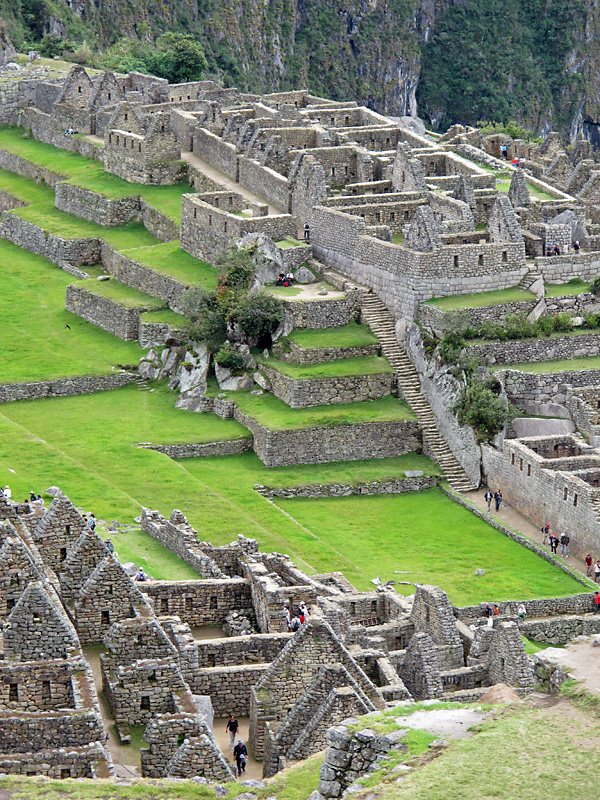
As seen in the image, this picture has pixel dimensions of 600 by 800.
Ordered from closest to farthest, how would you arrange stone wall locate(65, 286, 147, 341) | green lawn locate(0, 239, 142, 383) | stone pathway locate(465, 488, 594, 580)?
stone pathway locate(465, 488, 594, 580) < green lawn locate(0, 239, 142, 383) < stone wall locate(65, 286, 147, 341)

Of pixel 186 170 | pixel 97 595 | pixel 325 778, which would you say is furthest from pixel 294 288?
pixel 325 778

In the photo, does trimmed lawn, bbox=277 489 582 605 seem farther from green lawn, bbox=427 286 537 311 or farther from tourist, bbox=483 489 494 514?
green lawn, bbox=427 286 537 311

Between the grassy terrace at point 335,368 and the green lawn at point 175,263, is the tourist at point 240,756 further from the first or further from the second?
the green lawn at point 175,263

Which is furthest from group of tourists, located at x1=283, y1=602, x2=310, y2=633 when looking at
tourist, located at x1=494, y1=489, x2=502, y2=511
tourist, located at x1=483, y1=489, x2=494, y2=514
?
tourist, located at x1=483, y1=489, x2=494, y2=514

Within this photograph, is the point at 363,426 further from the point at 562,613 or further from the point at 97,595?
the point at 97,595

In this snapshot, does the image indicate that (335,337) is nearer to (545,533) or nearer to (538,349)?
(538,349)

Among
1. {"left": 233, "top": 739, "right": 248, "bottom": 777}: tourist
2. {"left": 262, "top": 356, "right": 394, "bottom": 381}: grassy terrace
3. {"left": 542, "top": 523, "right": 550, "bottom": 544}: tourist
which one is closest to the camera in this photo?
{"left": 233, "top": 739, "right": 248, "bottom": 777}: tourist

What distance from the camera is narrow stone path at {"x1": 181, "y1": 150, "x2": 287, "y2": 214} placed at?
255 ft

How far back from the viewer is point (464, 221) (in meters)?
72.6

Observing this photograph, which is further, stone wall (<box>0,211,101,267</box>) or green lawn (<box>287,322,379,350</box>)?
stone wall (<box>0,211,101,267</box>)

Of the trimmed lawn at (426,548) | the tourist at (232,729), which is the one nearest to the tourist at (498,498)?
the trimmed lawn at (426,548)

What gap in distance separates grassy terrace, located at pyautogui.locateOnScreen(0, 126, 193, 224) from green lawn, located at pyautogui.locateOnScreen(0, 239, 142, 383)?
4.57 m

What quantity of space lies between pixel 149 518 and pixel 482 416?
1674cm

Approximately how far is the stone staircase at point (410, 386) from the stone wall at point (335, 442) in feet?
2.02
